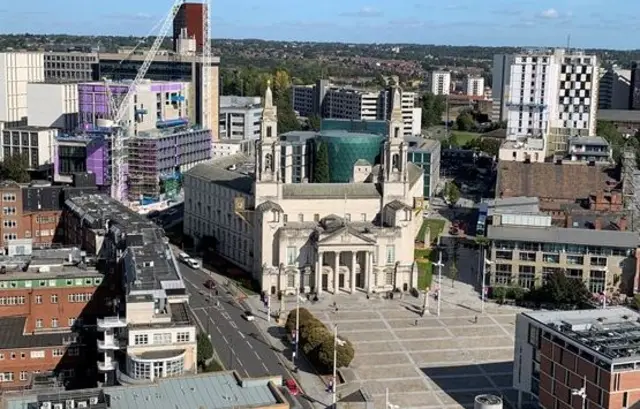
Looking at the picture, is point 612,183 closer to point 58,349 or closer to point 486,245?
point 486,245

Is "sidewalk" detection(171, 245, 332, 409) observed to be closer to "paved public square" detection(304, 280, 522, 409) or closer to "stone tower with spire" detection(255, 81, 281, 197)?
"paved public square" detection(304, 280, 522, 409)

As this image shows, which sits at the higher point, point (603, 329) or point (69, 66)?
point (69, 66)

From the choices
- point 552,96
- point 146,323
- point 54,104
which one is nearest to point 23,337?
point 146,323

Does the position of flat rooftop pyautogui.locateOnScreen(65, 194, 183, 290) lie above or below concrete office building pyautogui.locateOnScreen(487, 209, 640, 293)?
above

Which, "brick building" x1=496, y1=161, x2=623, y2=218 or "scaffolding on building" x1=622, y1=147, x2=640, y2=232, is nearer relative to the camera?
"scaffolding on building" x1=622, y1=147, x2=640, y2=232

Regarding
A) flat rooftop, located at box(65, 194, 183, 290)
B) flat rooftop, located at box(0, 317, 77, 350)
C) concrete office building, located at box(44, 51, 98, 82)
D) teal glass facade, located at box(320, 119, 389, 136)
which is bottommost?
flat rooftop, located at box(0, 317, 77, 350)

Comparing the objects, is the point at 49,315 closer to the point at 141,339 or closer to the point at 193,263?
the point at 141,339

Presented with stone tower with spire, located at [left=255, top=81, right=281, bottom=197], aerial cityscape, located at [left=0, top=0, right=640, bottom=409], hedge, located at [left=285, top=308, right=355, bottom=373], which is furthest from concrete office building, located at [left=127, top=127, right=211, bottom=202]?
hedge, located at [left=285, top=308, right=355, bottom=373]
